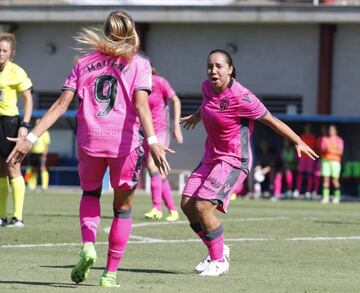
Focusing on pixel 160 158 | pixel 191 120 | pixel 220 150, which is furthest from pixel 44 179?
pixel 160 158

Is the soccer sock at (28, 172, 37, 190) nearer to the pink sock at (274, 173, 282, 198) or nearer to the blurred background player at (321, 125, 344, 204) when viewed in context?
the pink sock at (274, 173, 282, 198)

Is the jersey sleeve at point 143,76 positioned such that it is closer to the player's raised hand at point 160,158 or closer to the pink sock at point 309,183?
the player's raised hand at point 160,158

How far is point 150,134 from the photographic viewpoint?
329 inches

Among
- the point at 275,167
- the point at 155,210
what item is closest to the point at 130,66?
the point at 155,210

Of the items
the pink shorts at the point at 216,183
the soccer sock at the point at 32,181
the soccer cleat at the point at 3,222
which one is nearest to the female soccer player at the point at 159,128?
the soccer cleat at the point at 3,222

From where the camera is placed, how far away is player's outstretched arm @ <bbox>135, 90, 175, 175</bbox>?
26.7 ft

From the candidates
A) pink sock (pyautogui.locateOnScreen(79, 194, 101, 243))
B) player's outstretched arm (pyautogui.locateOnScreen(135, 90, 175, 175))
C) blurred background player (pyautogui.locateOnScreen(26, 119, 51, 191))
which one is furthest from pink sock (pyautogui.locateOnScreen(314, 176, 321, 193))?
player's outstretched arm (pyautogui.locateOnScreen(135, 90, 175, 175))

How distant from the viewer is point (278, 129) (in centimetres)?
984

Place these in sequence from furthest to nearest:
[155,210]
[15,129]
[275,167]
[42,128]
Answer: [275,167], [155,210], [15,129], [42,128]

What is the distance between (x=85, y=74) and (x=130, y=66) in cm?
34

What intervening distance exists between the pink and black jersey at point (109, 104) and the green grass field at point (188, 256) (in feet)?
3.42

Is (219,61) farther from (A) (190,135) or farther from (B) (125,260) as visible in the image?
(A) (190,135)

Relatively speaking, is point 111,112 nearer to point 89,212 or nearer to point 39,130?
point 39,130

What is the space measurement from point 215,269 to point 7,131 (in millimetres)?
4891
